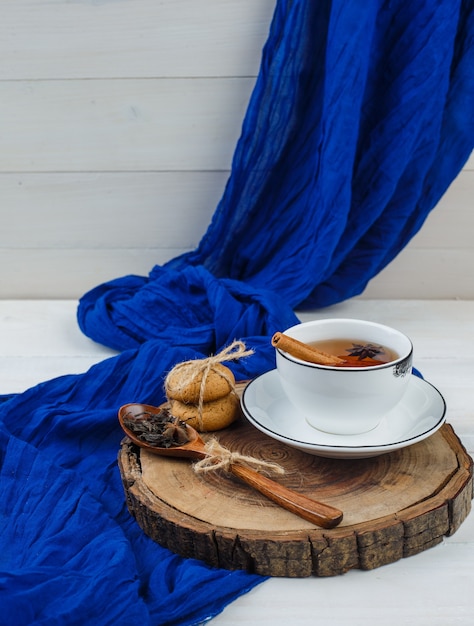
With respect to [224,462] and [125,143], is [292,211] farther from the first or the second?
[224,462]

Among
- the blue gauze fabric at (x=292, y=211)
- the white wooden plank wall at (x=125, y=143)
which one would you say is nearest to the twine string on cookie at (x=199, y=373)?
the blue gauze fabric at (x=292, y=211)

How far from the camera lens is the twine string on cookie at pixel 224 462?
67 centimetres

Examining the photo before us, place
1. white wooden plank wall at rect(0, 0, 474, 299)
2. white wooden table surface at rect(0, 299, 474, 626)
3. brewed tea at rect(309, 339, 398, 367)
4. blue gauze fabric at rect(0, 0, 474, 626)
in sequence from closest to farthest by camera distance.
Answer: white wooden table surface at rect(0, 299, 474, 626) → brewed tea at rect(309, 339, 398, 367) → blue gauze fabric at rect(0, 0, 474, 626) → white wooden plank wall at rect(0, 0, 474, 299)

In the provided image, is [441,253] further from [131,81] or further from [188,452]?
[188,452]

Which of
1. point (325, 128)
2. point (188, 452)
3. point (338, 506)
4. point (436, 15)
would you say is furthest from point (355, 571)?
point (436, 15)

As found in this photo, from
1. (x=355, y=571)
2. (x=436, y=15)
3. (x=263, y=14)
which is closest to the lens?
(x=355, y=571)

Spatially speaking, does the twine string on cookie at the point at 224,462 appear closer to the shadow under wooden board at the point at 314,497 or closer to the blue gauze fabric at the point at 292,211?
the shadow under wooden board at the point at 314,497

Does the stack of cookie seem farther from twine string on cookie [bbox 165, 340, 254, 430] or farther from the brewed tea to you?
the brewed tea

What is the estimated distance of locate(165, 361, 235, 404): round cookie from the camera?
0.75 m

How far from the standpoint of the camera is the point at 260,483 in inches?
25.4

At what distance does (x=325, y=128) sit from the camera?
115 cm

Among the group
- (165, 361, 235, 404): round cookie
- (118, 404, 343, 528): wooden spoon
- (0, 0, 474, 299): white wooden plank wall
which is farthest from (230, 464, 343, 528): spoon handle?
(0, 0, 474, 299): white wooden plank wall

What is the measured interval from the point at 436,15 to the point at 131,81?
490mm

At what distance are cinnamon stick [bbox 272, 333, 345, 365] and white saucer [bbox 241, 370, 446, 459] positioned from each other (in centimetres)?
7
